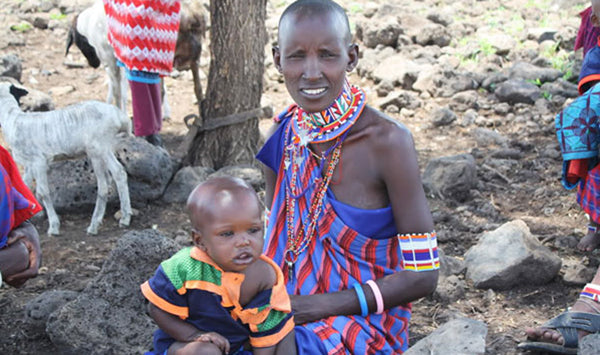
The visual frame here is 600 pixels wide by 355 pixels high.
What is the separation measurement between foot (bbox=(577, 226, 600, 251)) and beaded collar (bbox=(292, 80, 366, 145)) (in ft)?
7.47

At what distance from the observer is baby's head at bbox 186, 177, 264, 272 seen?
6.95 feet

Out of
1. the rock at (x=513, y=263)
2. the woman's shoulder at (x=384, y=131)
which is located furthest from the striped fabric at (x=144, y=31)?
the woman's shoulder at (x=384, y=131)

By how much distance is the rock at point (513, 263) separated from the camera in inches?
144

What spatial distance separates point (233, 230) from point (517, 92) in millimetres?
5778

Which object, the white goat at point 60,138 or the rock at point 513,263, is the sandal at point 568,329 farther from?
the white goat at point 60,138

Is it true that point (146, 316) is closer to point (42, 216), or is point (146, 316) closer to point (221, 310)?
point (221, 310)

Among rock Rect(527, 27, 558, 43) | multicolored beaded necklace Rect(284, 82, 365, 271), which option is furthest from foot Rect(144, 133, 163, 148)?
rock Rect(527, 27, 558, 43)

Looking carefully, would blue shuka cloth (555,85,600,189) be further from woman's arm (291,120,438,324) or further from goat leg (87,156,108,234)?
goat leg (87,156,108,234)

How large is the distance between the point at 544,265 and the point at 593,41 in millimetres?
2224

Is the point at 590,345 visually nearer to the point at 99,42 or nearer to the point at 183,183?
the point at 183,183

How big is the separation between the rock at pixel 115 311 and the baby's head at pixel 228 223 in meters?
1.02

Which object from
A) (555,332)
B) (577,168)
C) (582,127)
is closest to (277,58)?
(555,332)

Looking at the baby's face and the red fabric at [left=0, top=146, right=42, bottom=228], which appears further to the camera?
the red fabric at [left=0, top=146, right=42, bottom=228]

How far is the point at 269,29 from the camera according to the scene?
1052 cm
